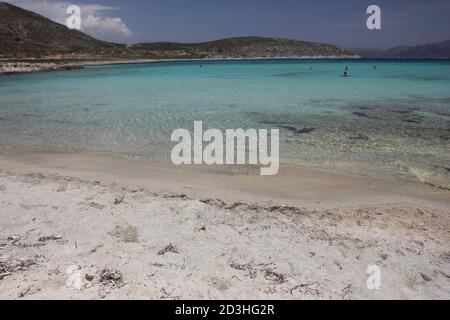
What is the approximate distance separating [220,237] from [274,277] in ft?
4.55

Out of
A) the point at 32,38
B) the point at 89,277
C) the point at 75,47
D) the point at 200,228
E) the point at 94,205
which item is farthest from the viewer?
the point at 75,47

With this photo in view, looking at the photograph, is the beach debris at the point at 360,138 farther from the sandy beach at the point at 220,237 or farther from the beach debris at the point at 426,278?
the beach debris at the point at 426,278

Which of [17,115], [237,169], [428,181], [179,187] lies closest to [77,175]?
[179,187]

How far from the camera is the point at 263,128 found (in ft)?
52.6

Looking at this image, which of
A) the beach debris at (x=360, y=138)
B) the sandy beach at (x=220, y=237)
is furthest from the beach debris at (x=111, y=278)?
the beach debris at (x=360, y=138)

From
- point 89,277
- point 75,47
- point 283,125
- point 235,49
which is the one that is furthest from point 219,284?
point 235,49

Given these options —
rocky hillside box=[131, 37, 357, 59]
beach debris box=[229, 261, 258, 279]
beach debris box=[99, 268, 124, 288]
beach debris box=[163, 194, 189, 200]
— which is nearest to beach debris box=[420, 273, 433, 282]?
beach debris box=[229, 261, 258, 279]

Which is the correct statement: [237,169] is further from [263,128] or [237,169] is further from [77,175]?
[263,128]

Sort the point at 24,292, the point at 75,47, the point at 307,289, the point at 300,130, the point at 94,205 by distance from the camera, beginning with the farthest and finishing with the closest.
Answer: the point at 75,47
the point at 300,130
the point at 94,205
the point at 307,289
the point at 24,292

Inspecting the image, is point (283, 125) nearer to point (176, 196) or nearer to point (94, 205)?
point (176, 196)

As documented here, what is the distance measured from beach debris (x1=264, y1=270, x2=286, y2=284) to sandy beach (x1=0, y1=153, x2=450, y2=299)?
0.02m

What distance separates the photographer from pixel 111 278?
531 centimetres

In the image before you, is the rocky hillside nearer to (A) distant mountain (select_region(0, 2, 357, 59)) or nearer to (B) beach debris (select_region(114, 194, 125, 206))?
(A) distant mountain (select_region(0, 2, 357, 59))

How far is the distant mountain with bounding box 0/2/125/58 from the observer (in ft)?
365
